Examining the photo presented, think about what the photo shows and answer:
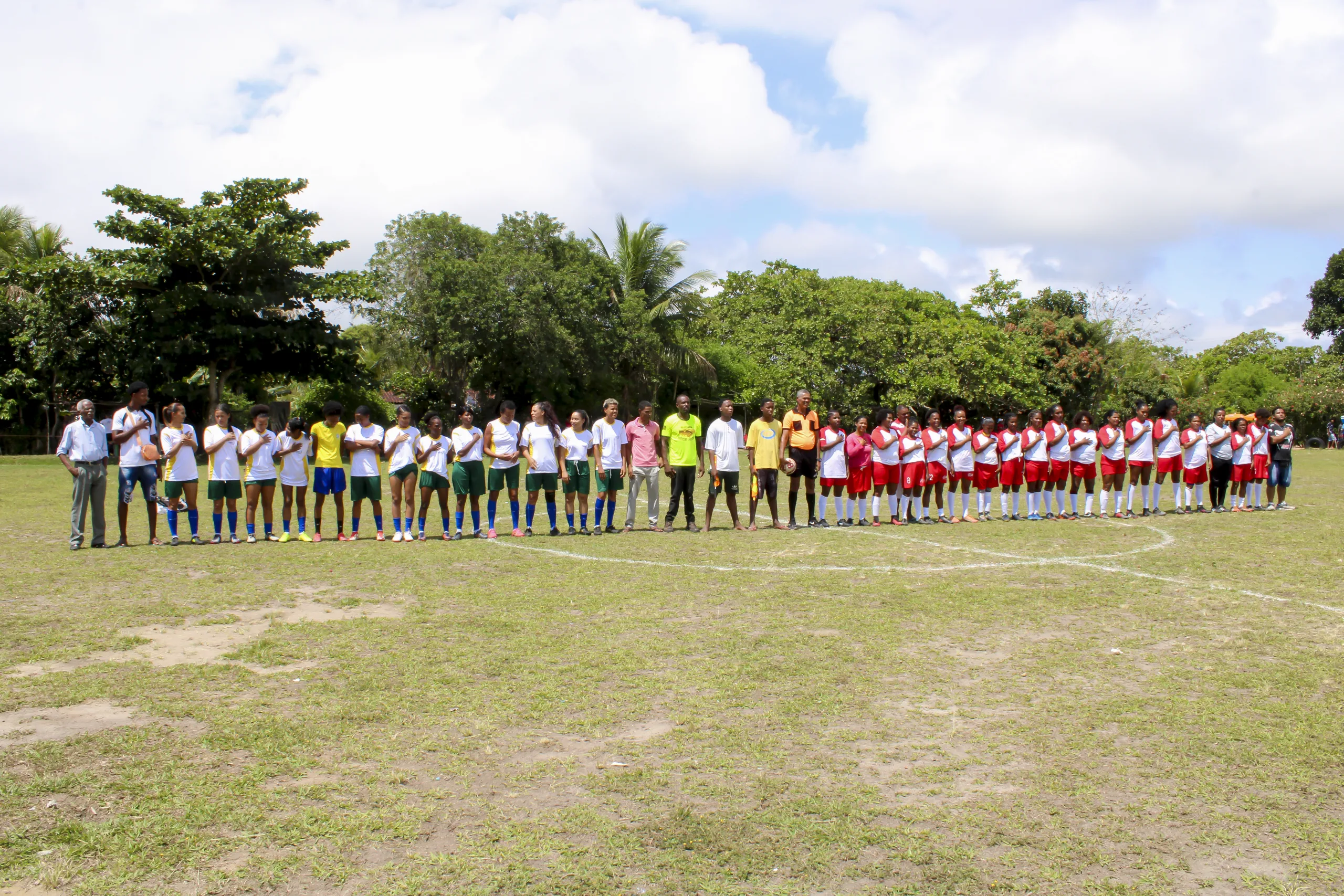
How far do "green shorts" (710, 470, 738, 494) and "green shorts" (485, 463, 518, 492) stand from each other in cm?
256

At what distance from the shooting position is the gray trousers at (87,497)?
11.6m

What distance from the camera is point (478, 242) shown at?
40.1m

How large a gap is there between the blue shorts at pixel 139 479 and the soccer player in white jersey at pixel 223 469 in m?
0.60

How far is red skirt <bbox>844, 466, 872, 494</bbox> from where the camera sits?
14.4 meters

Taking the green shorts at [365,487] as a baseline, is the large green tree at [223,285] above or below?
above

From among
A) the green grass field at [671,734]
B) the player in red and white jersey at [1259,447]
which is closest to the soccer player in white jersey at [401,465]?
the green grass field at [671,734]

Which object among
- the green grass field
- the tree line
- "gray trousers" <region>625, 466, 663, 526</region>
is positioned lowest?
the green grass field

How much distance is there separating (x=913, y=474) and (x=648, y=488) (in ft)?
12.4

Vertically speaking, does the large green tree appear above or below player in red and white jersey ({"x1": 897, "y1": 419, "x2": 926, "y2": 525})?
above

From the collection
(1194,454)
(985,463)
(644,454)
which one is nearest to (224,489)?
(644,454)

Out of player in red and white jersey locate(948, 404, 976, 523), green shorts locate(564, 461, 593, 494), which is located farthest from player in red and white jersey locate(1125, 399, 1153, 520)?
green shorts locate(564, 461, 593, 494)

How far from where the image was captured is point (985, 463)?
15.2m

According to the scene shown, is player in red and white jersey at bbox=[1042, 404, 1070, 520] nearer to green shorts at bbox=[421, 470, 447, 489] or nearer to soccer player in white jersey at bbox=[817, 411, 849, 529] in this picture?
soccer player in white jersey at bbox=[817, 411, 849, 529]

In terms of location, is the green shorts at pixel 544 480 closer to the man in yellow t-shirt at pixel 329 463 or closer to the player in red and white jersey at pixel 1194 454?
the man in yellow t-shirt at pixel 329 463
